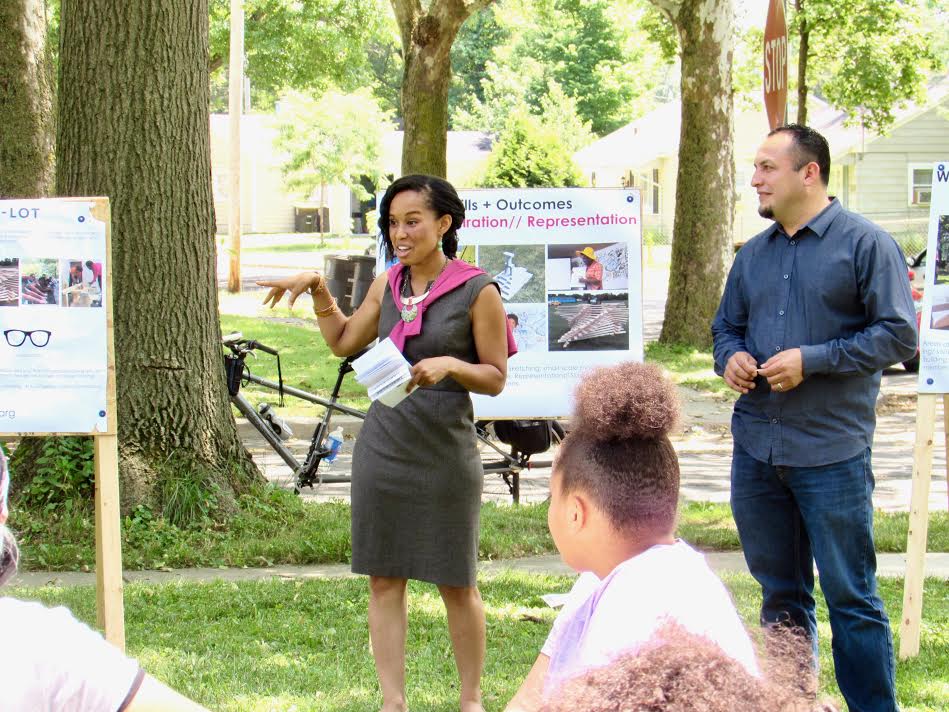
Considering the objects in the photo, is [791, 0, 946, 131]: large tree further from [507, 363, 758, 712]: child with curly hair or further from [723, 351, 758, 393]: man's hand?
[507, 363, 758, 712]: child with curly hair

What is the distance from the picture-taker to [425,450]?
429 cm

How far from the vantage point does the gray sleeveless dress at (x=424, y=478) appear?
4277 millimetres

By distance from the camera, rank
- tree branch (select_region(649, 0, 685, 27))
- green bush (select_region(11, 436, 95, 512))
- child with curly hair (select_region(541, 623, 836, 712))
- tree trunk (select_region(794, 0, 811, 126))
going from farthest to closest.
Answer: tree trunk (select_region(794, 0, 811, 126)) → tree branch (select_region(649, 0, 685, 27)) → green bush (select_region(11, 436, 95, 512)) → child with curly hair (select_region(541, 623, 836, 712))

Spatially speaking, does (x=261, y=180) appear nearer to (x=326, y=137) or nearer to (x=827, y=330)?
(x=326, y=137)

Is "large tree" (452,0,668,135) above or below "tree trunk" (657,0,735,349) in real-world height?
above

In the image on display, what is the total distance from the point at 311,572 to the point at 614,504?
456cm

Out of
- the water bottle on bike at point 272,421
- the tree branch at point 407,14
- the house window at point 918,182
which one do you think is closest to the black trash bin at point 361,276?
the tree branch at point 407,14

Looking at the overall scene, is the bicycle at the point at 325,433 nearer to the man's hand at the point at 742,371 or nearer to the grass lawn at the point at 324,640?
the grass lawn at the point at 324,640

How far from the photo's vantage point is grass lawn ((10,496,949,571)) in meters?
6.68

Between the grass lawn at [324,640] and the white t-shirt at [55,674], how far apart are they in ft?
9.23

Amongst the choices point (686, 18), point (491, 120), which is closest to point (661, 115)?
point (491, 120)

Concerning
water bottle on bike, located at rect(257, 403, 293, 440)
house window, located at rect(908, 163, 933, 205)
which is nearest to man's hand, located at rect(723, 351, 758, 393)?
water bottle on bike, located at rect(257, 403, 293, 440)

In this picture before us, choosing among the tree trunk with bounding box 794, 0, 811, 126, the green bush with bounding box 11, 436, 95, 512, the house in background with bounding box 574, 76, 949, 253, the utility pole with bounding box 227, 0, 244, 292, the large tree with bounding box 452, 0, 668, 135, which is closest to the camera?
the green bush with bounding box 11, 436, 95, 512

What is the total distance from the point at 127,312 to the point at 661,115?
162ft
